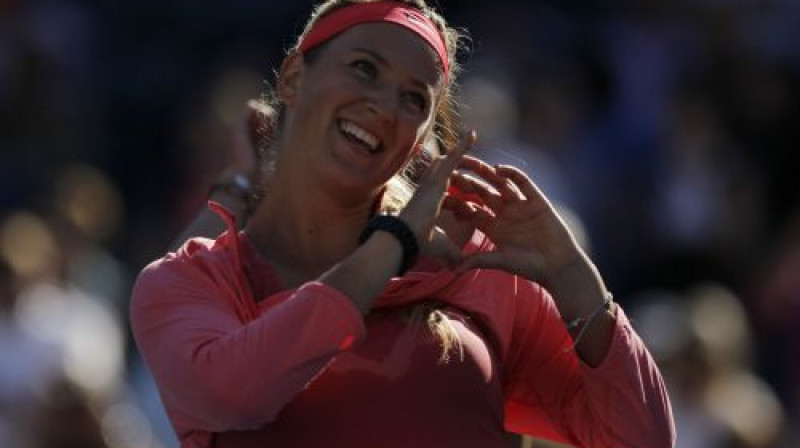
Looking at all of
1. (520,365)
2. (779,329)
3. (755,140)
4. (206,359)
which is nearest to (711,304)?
(779,329)

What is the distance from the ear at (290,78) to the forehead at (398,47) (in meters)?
0.15

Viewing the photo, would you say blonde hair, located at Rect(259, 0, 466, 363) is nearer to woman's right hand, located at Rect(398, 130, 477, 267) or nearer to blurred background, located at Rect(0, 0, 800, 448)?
woman's right hand, located at Rect(398, 130, 477, 267)

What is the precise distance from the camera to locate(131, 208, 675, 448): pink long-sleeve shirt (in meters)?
3.20

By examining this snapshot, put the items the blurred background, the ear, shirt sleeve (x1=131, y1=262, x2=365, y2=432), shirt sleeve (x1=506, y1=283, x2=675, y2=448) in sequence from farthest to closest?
the blurred background → the ear → shirt sleeve (x1=506, y1=283, x2=675, y2=448) → shirt sleeve (x1=131, y1=262, x2=365, y2=432)

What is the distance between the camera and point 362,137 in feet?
11.6

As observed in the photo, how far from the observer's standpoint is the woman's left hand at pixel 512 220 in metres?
3.48

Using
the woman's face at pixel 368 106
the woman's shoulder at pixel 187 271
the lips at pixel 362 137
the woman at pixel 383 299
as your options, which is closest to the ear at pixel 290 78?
the woman at pixel 383 299

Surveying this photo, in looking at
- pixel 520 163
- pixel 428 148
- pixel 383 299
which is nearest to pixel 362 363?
pixel 383 299

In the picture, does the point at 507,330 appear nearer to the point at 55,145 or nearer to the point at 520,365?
the point at 520,365

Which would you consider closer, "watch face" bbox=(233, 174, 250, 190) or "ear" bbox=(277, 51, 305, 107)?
"ear" bbox=(277, 51, 305, 107)

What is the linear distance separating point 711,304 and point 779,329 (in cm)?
84

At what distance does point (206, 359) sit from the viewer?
3252mm

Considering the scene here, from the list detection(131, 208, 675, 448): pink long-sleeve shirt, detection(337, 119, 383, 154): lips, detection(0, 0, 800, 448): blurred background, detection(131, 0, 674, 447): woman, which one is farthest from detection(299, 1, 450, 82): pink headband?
detection(0, 0, 800, 448): blurred background

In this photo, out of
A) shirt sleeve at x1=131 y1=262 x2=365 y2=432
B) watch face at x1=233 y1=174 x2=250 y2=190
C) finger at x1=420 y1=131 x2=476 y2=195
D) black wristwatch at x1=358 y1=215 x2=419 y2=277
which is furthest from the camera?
watch face at x1=233 y1=174 x2=250 y2=190
